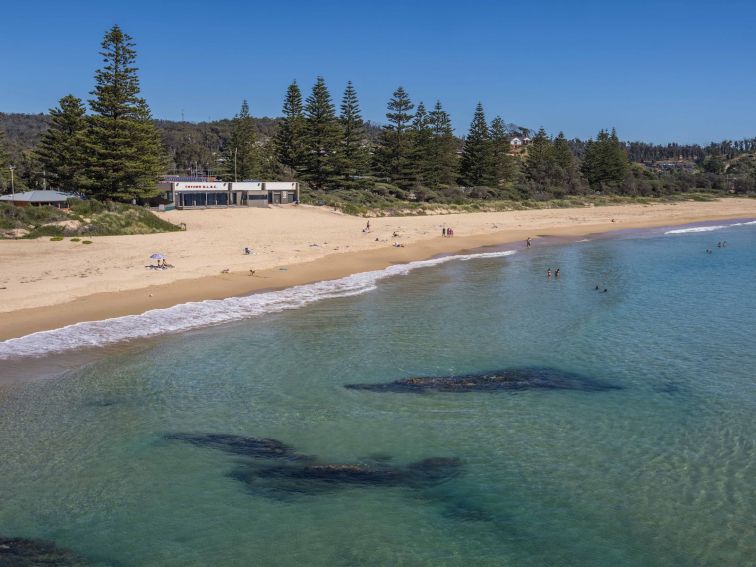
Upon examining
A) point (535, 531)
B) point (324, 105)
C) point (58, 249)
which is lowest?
point (535, 531)

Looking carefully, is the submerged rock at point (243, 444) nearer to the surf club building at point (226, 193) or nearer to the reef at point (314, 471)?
the reef at point (314, 471)

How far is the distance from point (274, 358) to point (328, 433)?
4.51m

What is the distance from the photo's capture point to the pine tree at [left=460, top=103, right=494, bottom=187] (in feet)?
235

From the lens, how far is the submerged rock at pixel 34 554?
263 inches

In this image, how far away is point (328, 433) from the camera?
1023 centimetres

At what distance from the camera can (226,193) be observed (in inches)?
1843

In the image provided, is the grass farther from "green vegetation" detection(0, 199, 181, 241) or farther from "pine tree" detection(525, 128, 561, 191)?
"green vegetation" detection(0, 199, 181, 241)

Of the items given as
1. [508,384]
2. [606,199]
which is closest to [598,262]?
[508,384]

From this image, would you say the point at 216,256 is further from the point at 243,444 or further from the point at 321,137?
the point at 321,137

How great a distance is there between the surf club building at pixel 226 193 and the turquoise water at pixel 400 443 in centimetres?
2818

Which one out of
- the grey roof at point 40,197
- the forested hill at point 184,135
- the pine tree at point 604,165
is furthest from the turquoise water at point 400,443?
the forested hill at point 184,135

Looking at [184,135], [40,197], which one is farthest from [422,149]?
[184,135]

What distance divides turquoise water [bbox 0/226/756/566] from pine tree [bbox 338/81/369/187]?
44013 millimetres

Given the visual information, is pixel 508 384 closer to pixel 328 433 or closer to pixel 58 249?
pixel 328 433
